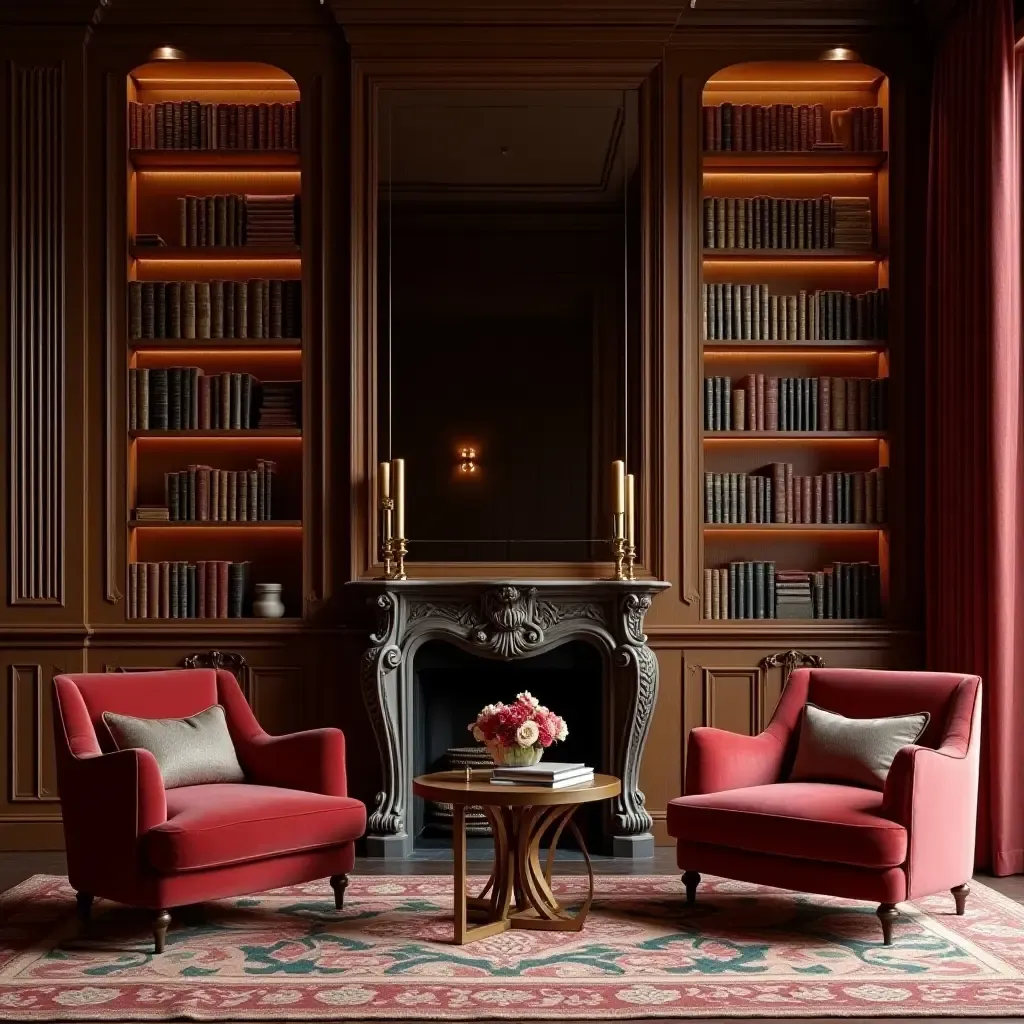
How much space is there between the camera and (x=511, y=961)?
4.16m

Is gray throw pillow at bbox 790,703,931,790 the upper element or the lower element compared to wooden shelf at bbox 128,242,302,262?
lower

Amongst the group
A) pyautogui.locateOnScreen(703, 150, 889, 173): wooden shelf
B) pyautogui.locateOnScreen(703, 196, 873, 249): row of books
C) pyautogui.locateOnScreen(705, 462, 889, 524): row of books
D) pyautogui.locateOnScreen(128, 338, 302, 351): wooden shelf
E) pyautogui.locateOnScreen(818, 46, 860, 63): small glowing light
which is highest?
pyautogui.locateOnScreen(818, 46, 860, 63): small glowing light

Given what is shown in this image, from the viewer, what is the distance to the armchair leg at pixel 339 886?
15.9 ft

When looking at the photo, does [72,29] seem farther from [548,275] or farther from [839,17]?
[839,17]

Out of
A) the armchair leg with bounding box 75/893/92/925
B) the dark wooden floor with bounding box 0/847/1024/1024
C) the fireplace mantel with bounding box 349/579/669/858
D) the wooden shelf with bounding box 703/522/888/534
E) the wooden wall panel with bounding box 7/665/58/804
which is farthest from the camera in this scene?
the wooden shelf with bounding box 703/522/888/534

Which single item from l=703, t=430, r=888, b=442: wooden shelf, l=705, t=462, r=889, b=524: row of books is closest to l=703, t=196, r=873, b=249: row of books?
l=703, t=430, r=888, b=442: wooden shelf

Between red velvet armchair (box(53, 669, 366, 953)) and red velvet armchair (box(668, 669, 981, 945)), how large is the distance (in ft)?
4.08

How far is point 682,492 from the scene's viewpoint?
6.34 m

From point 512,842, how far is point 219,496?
2549mm

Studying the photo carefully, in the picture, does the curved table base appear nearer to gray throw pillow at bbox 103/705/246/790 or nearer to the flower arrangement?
the flower arrangement

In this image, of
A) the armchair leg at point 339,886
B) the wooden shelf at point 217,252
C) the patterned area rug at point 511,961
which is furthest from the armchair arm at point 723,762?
the wooden shelf at point 217,252

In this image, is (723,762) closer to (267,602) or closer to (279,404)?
(267,602)

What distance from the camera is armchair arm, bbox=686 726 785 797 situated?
497 centimetres

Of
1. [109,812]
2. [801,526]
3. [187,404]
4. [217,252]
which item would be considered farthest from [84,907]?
[801,526]
